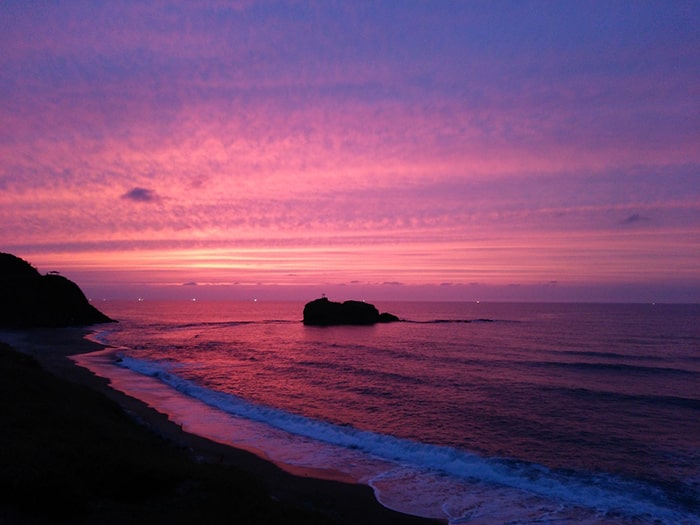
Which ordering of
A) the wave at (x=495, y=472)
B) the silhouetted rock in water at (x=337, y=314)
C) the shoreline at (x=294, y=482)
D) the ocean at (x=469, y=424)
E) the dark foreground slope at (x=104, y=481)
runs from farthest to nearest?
the silhouetted rock in water at (x=337, y=314), the ocean at (x=469, y=424), the wave at (x=495, y=472), the shoreline at (x=294, y=482), the dark foreground slope at (x=104, y=481)

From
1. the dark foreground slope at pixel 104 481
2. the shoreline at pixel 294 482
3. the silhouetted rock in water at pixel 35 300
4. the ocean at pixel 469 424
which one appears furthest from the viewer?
the silhouetted rock in water at pixel 35 300

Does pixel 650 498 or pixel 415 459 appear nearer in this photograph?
pixel 650 498

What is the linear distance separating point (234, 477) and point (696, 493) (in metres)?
13.0

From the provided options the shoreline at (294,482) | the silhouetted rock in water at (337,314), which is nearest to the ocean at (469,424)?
the shoreline at (294,482)

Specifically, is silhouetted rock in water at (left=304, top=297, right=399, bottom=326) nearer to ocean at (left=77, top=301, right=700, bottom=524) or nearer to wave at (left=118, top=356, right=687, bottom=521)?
ocean at (left=77, top=301, right=700, bottom=524)

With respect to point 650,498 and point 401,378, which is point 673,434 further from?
point 401,378

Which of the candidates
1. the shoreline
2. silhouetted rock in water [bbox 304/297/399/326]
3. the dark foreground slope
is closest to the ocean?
the shoreline

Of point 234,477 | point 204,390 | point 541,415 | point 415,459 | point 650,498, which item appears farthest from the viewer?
point 204,390

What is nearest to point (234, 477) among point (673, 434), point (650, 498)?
point (650, 498)

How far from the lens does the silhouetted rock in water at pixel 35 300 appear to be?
8694 cm

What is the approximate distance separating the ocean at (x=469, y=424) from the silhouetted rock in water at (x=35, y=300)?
51858 mm

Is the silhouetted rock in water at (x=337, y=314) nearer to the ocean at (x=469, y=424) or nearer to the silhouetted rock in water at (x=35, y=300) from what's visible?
the silhouetted rock in water at (x=35, y=300)

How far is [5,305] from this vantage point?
86688 mm

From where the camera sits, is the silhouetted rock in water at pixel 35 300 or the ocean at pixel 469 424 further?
the silhouetted rock in water at pixel 35 300
